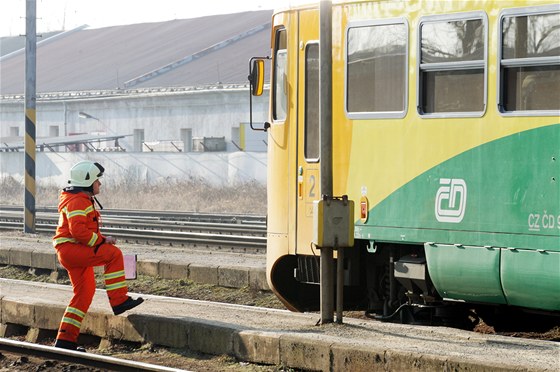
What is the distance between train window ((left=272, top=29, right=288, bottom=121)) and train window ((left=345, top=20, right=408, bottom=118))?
1.03 metres

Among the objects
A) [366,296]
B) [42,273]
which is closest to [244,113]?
[42,273]

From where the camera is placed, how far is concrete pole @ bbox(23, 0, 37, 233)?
23609mm

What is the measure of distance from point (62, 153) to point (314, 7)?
36.3m

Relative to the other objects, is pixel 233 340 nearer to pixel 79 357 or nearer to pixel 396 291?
pixel 79 357

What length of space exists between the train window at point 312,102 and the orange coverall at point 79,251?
224cm

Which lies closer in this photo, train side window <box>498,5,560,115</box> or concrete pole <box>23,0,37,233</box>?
train side window <box>498,5,560,115</box>

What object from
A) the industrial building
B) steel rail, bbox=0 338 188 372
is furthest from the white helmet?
the industrial building

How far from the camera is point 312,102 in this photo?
37.5 feet

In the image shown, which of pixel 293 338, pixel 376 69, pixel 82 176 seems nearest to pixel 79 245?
pixel 82 176

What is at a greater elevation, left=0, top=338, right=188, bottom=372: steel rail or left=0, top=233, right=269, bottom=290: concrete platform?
left=0, top=233, right=269, bottom=290: concrete platform

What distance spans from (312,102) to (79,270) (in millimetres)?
2914

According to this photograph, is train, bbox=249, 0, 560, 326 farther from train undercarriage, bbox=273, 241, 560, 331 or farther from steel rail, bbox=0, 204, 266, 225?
steel rail, bbox=0, 204, 266, 225

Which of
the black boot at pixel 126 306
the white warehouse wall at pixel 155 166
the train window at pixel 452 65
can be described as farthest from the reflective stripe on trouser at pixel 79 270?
the white warehouse wall at pixel 155 166

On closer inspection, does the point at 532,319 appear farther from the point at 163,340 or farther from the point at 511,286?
the point at 163,340
